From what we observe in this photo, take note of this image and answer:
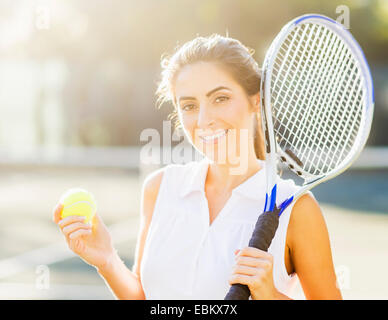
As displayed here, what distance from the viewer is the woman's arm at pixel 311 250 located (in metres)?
1.93

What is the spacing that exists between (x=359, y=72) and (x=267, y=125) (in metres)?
0.43

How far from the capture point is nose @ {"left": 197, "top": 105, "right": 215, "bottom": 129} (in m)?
2.03

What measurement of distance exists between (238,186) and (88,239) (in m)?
0.53

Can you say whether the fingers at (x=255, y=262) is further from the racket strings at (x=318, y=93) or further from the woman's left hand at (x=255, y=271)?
the racket strings at (x=318, y=93)

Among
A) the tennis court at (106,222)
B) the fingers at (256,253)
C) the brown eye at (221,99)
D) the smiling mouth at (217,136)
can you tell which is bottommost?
the tennis court at (106,222)

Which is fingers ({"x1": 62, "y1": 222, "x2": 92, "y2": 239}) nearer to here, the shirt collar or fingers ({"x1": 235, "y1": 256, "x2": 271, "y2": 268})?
the shirt collar

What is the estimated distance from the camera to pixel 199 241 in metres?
2.06

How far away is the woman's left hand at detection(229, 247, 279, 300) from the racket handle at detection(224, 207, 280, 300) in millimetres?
21

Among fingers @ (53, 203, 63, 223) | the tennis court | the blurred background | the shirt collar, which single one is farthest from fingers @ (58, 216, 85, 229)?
the blurred background

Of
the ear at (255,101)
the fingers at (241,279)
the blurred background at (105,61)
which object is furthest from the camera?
the blurred background at (105,61)

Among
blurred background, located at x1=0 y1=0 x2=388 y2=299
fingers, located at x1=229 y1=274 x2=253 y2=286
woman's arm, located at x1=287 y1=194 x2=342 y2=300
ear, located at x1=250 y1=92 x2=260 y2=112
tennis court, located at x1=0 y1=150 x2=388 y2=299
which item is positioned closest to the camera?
fingers, located at x1=229 y1=274 x2=253 y2=286

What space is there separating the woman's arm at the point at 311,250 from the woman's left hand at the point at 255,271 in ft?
0.63

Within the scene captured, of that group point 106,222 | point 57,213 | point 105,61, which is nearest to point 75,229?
point 57,213

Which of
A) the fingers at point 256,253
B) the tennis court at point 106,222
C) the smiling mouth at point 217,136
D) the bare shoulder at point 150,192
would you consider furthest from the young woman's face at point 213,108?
the tennis court at point 106,222
